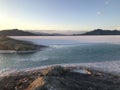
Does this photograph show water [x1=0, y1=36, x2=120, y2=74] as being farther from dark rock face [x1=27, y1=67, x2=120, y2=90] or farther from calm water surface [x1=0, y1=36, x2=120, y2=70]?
dark rock face [x1=27, y1=67, x2=120, y2=90]

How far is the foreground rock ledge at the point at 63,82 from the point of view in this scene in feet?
35.9

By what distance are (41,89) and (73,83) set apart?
230 cm

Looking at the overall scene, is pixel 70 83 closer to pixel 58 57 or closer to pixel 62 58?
pixel 62 58

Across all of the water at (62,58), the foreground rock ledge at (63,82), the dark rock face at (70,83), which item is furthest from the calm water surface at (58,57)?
the dark rock face at (70,83)

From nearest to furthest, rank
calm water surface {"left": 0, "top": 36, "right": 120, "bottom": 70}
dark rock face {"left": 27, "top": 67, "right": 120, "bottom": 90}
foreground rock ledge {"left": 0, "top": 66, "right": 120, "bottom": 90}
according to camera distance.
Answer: dark rock face {"left": 27, "top": 67, "right": 120, "bottom": 90}, foreground rock ledge {"left": 0, "top": 66, "right": 120, "bottom": 90}, calm water surface {"left": 0, "top": 36, "right": 120, "bottom": 70}

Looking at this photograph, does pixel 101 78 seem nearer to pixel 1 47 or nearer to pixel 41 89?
pixel 41 89

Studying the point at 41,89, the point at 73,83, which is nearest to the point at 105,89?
the point at 73,83

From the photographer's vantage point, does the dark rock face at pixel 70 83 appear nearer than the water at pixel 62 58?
Yes

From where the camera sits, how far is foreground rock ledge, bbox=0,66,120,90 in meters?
10.9

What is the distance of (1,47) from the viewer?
40.2 m

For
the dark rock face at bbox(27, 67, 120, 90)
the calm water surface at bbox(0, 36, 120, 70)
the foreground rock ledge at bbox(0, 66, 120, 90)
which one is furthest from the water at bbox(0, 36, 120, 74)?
the dark rock face at bbox(27, 67, 120, 90)

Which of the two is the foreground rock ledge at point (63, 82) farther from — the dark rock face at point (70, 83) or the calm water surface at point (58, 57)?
the calm water surface at point (58, 57)

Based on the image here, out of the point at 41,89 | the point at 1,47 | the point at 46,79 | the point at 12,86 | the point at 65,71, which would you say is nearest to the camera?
the point at 41,89

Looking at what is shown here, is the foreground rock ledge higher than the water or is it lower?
higher
